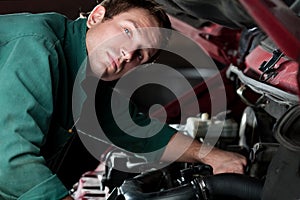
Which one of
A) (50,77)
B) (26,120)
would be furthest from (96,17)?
(26,120)

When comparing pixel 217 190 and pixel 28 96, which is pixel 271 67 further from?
pixel 28 96

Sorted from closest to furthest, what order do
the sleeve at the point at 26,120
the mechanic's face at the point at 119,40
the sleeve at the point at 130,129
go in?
1. the sleeve at the point at 26,120
2. the mechanic's face at the point at 119,40
3. the sleeve at the point at 130,129

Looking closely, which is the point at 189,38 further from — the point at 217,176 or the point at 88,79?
the point at 217,176

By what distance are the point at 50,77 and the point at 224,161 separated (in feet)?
1.54

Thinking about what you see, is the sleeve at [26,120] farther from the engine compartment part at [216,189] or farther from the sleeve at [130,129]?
the sleeve at [130,129]

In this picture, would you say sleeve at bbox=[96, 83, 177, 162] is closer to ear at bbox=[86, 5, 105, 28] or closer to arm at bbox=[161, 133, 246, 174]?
arm at bbox=[161, 133, 246, 174]

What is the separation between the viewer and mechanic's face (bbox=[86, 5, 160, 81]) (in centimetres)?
110

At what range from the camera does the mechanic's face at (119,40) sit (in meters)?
1.10

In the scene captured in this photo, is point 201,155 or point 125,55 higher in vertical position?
point 125,55

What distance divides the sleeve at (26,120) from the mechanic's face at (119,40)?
151 millimetres

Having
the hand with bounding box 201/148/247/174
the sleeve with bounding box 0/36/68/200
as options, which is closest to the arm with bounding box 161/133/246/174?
the hand with bounding box 201/148/247/174

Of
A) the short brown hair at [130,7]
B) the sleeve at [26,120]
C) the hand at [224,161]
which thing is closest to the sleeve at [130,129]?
the hand at [224,161]

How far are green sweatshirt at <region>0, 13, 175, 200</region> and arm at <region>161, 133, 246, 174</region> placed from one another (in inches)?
13.3

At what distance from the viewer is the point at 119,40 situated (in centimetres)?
109
